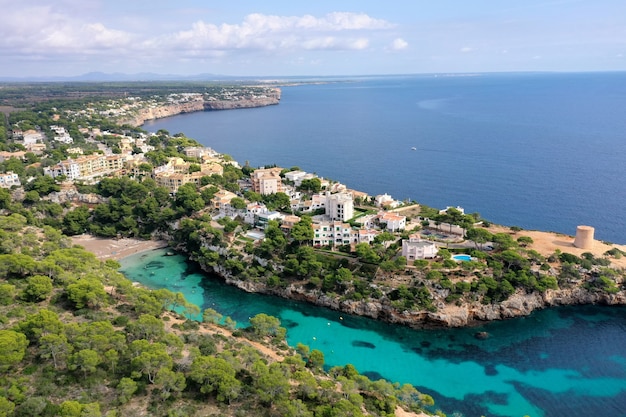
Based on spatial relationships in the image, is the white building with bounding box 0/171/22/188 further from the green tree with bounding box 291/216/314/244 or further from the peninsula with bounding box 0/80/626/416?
the green tree with bounding box 291/216/314/244

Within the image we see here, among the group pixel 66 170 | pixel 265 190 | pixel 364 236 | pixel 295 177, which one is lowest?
pixel 364 236

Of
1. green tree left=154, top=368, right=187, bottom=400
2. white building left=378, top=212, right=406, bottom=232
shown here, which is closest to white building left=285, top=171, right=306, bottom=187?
white building left=378, top=212, right=406, bottom=232

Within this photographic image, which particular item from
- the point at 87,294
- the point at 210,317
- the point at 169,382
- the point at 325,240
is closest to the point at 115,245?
the point at 87,294

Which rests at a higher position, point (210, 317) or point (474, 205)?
point (474, 205)

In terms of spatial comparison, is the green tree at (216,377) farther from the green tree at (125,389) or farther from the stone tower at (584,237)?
the stone tower at (584,237)

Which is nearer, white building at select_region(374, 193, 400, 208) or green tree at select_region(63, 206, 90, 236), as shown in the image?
green tree at select_region(63, 206, 90, 236)

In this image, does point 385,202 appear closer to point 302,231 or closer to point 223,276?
point 302,231
